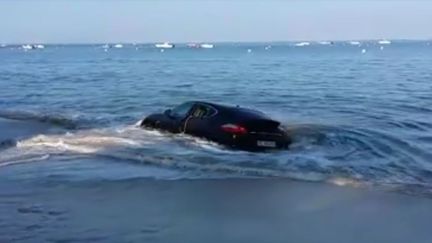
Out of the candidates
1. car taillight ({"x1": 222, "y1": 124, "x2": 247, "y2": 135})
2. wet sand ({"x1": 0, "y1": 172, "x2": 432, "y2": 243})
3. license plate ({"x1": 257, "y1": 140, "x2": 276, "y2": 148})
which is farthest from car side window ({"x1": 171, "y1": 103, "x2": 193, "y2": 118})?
wet sand ({"x1": 0, "y1": 172, "x2": 432, "y2": 243})

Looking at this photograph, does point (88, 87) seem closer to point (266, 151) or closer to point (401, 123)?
point (401, 123)

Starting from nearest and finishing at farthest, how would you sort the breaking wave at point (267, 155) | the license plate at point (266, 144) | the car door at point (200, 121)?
the breaking wave at point (267, 155)
the license plate at point (266, 144)
the car door at point (200, 121)

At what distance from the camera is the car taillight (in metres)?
17.2

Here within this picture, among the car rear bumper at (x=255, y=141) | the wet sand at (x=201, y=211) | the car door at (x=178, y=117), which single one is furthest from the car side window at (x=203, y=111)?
the wet sand at (x=201, y=211)

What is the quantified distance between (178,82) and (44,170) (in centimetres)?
3955

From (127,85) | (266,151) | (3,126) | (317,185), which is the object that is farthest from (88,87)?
(317,185)

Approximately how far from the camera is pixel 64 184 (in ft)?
43.5

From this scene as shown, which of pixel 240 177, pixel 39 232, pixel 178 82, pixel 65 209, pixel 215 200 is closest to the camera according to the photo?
pixel 39 232

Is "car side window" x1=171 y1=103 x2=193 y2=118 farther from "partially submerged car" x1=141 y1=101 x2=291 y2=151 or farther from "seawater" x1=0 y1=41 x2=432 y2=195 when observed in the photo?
"seawater" x1=0 y1=41 x2=432 y2=195

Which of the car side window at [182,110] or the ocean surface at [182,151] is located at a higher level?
the car side window at [182,110]

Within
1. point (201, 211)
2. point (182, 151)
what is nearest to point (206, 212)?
point (201, 211)

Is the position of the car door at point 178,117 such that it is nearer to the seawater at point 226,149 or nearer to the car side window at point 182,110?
the car side window at point 182,110

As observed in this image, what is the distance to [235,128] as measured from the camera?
17312 millimetres

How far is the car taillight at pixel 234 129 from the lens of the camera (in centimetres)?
1720
